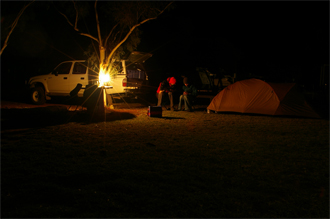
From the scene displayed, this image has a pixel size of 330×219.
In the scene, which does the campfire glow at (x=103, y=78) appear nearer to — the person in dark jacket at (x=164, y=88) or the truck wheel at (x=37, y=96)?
the person in dark jacket at (x=164, y=88)

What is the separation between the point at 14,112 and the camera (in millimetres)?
10359

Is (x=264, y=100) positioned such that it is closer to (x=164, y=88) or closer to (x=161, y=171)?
(x=164, y=88)

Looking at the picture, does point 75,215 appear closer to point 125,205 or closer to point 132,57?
point 125,205

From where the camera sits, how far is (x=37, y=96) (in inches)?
564

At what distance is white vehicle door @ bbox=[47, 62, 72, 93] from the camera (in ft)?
47.2

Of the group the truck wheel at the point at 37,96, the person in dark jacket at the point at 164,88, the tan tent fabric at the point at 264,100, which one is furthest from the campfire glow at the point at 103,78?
the tan tent fabric at the point at 264,100

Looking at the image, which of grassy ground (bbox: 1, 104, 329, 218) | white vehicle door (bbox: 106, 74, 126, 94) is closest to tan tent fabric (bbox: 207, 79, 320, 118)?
grassy ground (bbox: 1, 104, 329, 218)

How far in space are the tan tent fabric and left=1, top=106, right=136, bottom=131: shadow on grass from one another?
423 cm

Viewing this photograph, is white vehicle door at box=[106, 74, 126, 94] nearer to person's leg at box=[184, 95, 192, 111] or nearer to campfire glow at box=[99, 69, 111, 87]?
campfire glow at box=[99, 69, 111, 87]

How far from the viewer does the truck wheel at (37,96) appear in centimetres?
1415

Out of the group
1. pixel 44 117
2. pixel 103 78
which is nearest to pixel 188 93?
pixel 103 78

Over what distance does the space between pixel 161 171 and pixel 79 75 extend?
34.4 feet

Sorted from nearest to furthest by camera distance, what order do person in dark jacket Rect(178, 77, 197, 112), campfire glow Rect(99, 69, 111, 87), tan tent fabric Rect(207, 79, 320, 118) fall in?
1. tan tent fabric Rect(207, 79, 320, 118)
2. person in dark jacket Rect(178, 77, 197, 112)
3. campfire glow Rect(99, 69, 111, 87)

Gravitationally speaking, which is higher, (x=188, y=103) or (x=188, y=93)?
(x=188, y=93)
